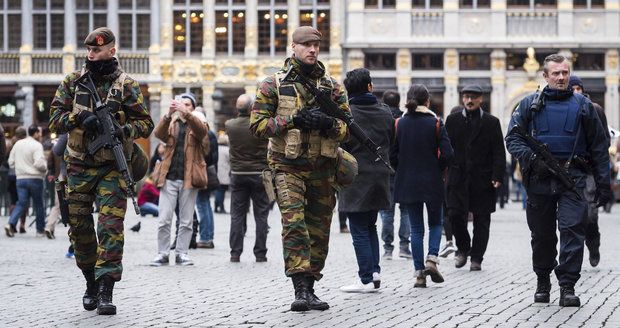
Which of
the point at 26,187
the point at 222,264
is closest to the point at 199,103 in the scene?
the point at 26,187

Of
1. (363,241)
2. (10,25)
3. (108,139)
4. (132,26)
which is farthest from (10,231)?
(10,25)

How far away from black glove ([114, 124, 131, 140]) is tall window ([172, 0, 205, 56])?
36855mm

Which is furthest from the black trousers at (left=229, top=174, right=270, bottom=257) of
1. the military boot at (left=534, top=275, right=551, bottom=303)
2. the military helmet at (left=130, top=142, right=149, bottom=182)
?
the military boot at (left=534, top=275, right=551, bottom=303)

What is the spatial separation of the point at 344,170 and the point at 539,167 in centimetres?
144

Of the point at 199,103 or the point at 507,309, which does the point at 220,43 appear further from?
the point at 507,309

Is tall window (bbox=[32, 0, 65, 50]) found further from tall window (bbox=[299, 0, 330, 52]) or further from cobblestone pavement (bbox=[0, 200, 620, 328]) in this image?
cobblestone pavement (bbox=[0, 200, 620, 328])

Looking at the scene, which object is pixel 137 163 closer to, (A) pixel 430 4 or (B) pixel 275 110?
(B) pixel 275 110

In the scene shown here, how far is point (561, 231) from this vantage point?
35.3 ft

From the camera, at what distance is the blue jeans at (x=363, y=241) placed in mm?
12016

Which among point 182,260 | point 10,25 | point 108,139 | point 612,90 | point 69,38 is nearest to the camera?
point 108,139

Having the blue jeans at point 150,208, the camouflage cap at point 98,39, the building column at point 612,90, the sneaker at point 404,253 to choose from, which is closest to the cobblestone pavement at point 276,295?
the sneaker at point 404,253

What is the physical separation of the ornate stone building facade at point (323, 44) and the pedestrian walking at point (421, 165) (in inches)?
1270

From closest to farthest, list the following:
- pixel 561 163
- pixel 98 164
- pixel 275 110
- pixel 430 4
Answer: pixel 98 164
pixel 275 110
pixel 561 163
pixel 430 4

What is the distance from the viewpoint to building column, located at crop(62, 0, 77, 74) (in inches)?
1841
